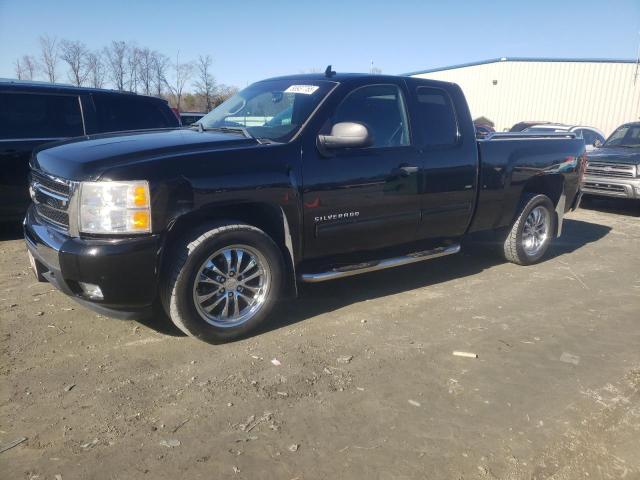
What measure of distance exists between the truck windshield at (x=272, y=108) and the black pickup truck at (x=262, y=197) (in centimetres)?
2

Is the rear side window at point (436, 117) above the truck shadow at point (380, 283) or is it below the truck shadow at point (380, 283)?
above

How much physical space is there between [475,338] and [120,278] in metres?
2.59

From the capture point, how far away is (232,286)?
371cm

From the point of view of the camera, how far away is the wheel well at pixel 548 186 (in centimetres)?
590

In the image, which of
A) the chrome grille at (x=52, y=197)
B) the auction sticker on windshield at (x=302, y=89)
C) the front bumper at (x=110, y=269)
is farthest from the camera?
the auction sticker on windshield at (x=302, y=89)

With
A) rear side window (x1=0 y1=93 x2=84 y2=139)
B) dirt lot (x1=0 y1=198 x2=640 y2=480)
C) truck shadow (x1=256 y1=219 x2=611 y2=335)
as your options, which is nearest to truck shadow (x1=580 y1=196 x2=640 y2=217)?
truck shadow (x1=256 y1=219 x2=611 y2=335)

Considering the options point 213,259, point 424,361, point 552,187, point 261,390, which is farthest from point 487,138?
point 261,390

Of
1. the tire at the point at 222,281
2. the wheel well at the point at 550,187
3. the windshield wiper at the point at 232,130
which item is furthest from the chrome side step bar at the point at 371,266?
the wheel well at the point at 550,187

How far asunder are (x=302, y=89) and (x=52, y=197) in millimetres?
2104

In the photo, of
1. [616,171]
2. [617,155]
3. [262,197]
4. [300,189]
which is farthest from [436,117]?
[617,155]

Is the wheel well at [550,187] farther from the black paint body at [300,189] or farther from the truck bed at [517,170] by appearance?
Answer: the black paint body at [300,189]

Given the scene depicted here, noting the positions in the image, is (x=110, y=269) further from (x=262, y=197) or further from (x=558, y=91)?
(x=558, y=91)

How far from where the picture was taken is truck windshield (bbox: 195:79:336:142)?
4.07 m

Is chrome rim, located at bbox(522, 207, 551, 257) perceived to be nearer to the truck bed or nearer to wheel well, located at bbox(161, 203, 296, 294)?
the truck bed
